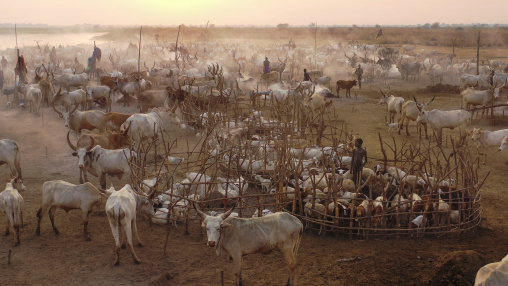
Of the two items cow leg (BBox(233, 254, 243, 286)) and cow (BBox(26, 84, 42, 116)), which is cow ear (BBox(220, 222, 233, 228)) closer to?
cow leg (BBox(233, 254, 243, 286))

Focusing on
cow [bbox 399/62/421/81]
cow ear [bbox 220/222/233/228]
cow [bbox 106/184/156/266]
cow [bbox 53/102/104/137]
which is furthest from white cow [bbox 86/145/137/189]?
cow [bbox 399/62/421/81]

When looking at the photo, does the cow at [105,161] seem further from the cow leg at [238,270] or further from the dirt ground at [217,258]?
the cow leg at [238,270]

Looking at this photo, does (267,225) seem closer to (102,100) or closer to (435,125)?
(435,125)

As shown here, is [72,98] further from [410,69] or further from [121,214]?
[410,69]

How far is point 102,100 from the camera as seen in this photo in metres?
20.5

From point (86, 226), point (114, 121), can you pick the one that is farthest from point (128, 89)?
point (86, 226)

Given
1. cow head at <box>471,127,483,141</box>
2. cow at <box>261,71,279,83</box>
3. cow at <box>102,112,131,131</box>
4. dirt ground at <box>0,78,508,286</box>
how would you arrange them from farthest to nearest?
1. cow at <box>261,71,279,83</box>
2. cow at <box>102,112,131,131</box>
3. cow head at <box>471,127,483,141</box>
4. dirt ground at <box>0,78,508,286</box>

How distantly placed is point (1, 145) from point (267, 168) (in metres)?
6.30

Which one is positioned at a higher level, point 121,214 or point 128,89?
point 128,89

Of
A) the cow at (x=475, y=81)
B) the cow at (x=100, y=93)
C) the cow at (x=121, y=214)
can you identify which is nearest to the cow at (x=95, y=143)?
the cow at (x=121, y=214)

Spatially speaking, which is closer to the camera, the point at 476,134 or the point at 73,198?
the point at 73,198

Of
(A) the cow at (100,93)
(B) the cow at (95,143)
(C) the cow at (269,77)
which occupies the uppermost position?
(C) the cow at (269,77)

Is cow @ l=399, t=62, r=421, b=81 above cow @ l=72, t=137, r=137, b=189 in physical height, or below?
above

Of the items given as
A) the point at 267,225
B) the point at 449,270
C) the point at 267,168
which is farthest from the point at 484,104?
the point at 267,225
